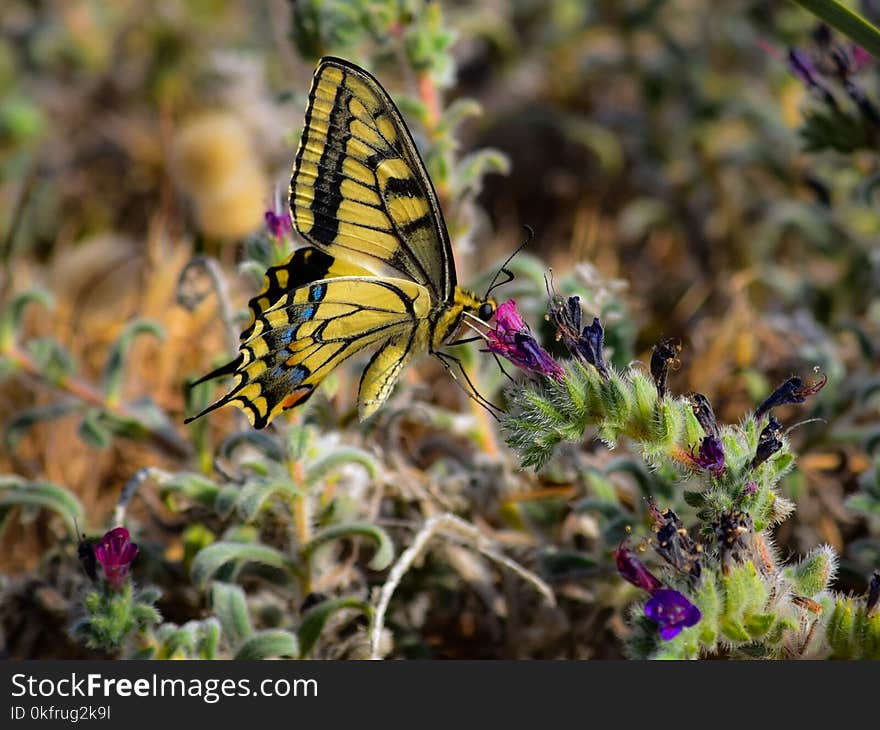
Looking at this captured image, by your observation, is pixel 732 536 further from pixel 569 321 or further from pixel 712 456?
pixel 569 321

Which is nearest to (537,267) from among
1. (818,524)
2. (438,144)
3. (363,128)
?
(438,144)

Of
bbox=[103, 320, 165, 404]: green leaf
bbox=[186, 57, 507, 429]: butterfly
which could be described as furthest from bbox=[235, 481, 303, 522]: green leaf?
bbox=[103, 320, 165, 404]: green leaf

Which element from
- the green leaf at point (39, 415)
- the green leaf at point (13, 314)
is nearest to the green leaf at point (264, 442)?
the green leaf at point (39, 415)

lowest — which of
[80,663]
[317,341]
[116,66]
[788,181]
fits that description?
[80,663]

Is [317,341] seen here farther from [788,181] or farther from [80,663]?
[788,181]

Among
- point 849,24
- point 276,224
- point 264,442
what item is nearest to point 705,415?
point 849,24

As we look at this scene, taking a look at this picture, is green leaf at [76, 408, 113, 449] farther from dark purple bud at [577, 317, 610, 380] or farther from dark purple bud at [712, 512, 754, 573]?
dark purple bud at [712, 512, 754, 573]

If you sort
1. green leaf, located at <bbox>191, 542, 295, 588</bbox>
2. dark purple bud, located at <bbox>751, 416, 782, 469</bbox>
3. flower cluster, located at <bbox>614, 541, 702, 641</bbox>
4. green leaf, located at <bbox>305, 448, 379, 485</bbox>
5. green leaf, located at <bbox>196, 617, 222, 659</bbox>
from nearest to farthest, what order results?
flower cluster, located at <bbox>614, 541, 702, 641</bbox>, dark purple bud, located at <bbox>751, 416, 782, 469</bbox>, green leaf, located at <bbox>196, 617, 222, 659</bbox>, green leaf, located at <bbox>191, 542, 295, 588</bbox>, green leaf, located at <bbox>305, 448, 379, 485</bbox>
